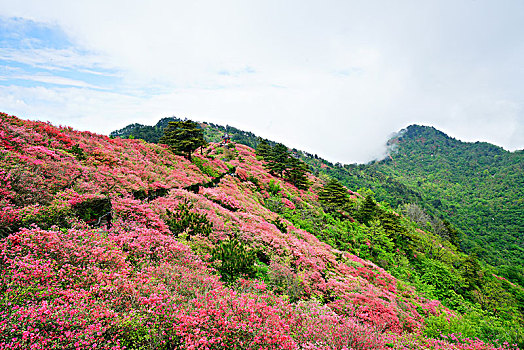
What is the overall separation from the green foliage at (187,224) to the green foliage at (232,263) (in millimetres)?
1666

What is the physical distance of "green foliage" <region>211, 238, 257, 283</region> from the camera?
8.11 m

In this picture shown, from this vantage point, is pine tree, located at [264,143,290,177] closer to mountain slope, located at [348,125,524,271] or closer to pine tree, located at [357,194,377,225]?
pine tree, located at [357,194,377,225]

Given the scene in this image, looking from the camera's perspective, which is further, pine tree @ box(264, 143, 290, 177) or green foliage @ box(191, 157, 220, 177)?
pine tree @ box(264, 143, 290, 177)

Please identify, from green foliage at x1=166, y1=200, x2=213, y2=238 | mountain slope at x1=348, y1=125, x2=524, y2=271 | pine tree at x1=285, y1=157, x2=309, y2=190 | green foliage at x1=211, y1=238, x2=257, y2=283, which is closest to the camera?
green foliage at x1=211, y1=238, x2=257, y2=283

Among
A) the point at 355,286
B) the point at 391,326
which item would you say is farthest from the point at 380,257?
the point at 391,326

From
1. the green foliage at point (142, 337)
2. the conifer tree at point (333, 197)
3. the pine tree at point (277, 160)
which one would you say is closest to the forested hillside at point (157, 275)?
the green foliage at point (142, 337)

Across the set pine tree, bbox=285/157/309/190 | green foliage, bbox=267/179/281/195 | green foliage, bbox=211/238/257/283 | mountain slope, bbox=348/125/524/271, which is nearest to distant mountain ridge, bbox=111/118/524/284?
mountain slope, bbox=348/125/524/271

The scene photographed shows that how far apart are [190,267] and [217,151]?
35.5m

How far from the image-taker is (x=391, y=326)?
348 inches

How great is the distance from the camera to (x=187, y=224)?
10320 millimetres

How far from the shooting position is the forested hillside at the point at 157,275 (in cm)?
429

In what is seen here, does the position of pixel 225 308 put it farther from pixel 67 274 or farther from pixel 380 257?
pixel 380 257

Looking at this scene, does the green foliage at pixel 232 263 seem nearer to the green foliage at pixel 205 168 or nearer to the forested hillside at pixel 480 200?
the green foliage at pixel 205 168

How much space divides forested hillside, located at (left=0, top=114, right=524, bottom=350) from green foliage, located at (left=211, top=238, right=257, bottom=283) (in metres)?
0.05
